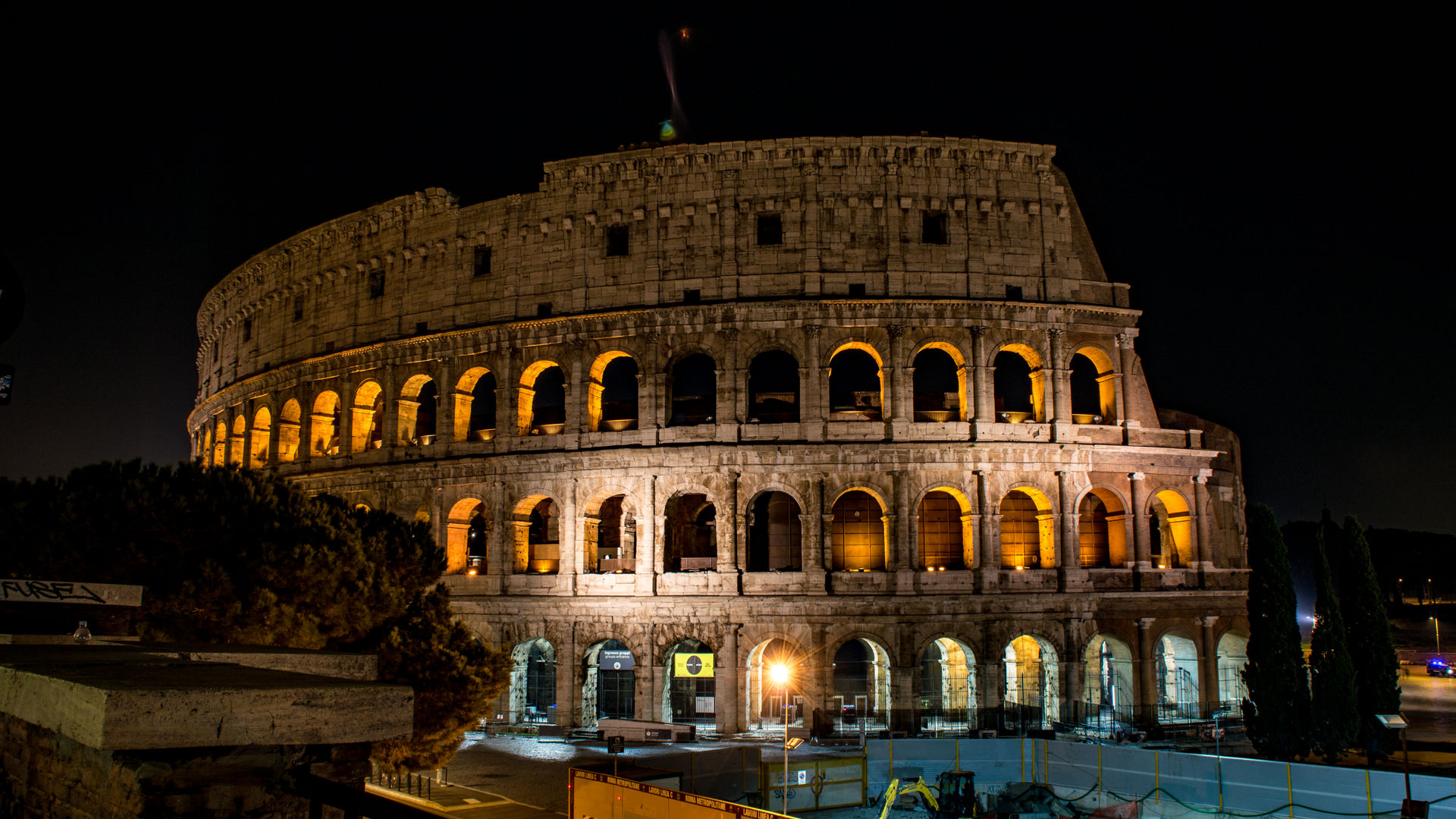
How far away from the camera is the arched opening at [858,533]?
28.6 m

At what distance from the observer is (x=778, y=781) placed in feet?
64.0

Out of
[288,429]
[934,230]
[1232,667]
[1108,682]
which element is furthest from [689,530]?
[1232,667]

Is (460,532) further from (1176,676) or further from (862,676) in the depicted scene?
(1176,676)

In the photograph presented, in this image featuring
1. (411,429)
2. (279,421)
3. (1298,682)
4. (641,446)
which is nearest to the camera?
(1298,682)

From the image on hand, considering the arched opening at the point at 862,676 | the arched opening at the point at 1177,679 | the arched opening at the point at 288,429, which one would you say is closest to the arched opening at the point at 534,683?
the arched opening at the point at 862,676

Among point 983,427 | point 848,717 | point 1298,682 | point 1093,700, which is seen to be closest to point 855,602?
point 848,717

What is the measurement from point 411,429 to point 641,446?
8.92 m

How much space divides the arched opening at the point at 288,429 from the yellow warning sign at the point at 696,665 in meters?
16.3

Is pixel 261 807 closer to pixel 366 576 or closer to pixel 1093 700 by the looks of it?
pixel 366 576

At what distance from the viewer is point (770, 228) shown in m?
28.8

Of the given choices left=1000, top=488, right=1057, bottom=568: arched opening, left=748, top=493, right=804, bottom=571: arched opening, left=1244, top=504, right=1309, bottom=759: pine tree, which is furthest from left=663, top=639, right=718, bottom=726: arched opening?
left=1244, top=504, right=1309, bottom=759: pine tree

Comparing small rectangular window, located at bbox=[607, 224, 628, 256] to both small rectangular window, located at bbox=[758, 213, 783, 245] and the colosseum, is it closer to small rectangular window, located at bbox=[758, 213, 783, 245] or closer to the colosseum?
the colosseum

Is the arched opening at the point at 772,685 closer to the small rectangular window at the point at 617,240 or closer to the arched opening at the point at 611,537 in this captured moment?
the arched opening at the point at 611,537

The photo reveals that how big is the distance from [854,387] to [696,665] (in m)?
17.0
